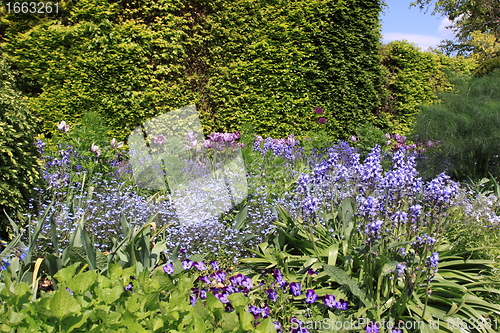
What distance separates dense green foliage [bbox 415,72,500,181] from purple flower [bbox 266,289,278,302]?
182 inches

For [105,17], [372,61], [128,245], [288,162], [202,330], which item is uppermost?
[105,17]

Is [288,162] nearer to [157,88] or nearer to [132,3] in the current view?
[157,88]

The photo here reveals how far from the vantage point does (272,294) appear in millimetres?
2268

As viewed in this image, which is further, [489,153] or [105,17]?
[105,17]

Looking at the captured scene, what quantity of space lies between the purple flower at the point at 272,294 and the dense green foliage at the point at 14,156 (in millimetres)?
2324

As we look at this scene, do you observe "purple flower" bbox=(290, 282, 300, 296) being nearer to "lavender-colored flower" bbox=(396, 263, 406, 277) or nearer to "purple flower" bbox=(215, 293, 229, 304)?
"purple flower" bbox=(215, 293, 229, 304)

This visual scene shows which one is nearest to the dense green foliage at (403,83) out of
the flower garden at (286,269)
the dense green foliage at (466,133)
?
the dense green foliage at (466,133)

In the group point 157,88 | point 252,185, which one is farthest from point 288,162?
point 157,88

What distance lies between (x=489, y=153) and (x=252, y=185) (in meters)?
3.88

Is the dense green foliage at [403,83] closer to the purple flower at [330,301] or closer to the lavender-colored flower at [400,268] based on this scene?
the lavender-colored flower at [400,268]

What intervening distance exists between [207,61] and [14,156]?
14.2 ft

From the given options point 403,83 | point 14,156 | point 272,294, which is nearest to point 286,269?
point 272,294

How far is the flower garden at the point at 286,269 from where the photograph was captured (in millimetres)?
1701

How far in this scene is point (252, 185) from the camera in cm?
455
